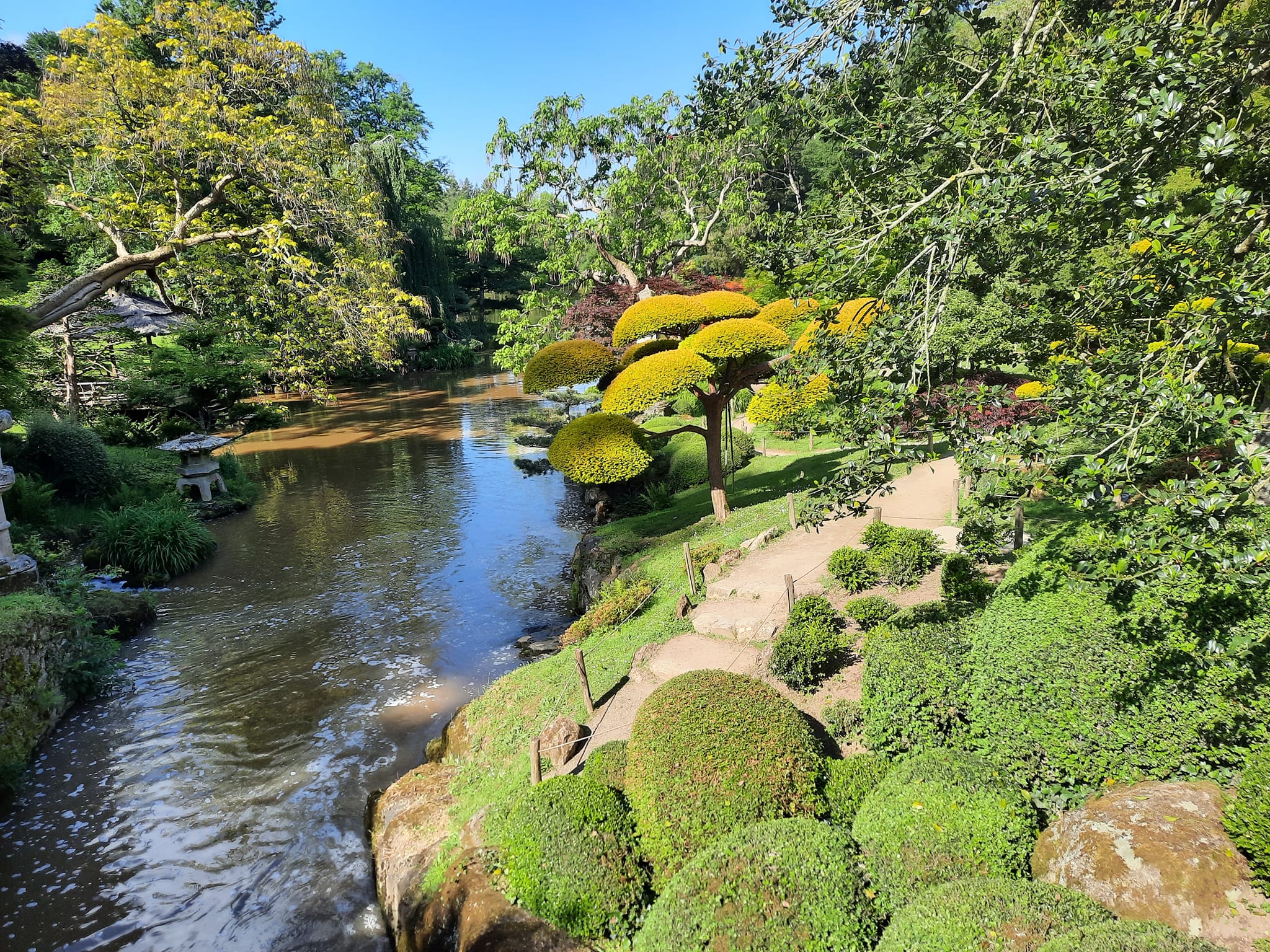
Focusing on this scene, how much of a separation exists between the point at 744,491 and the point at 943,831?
12.7 m

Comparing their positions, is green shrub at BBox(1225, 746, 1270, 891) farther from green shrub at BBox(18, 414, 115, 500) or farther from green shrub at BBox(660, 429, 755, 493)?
green shrub at BBox(18, 414, 115, 500)

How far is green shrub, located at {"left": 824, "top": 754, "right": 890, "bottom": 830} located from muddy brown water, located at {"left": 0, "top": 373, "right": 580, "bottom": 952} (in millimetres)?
5012

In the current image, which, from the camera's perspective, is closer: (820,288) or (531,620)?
(820,288)

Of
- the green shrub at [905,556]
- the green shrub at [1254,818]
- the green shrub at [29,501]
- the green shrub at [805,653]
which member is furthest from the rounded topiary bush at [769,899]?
the green shrub at [29,501]

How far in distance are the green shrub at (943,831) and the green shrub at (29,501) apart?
68.5 feet

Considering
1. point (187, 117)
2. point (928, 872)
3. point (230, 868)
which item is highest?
point (187, 117)

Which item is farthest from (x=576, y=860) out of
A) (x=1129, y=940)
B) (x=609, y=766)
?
(x=1129, y=940)

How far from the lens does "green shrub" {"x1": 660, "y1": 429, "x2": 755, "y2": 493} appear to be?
19.8 meters

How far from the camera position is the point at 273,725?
1085 cm

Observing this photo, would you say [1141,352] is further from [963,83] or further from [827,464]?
[827,464]

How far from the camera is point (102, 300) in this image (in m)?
22.7

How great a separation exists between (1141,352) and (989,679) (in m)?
2.92

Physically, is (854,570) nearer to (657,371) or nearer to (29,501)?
(657,371)

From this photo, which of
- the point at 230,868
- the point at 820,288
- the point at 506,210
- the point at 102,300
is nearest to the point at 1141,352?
the point at 820,288
